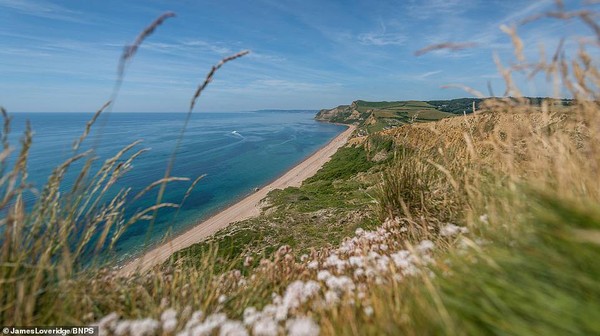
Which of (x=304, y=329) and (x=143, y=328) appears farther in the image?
(x=143, y=328)

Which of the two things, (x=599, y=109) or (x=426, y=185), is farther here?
(x=426, y=185)

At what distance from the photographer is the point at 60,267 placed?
237 centimetres

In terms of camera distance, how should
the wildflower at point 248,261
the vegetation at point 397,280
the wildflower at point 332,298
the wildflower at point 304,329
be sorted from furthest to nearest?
the wildflower at point 248,261, the wildflower at point 332,298, the wildflower at point 304,329, the vegetation at point 397,280

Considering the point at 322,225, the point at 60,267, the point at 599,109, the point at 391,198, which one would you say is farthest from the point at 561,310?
the point at 322,225

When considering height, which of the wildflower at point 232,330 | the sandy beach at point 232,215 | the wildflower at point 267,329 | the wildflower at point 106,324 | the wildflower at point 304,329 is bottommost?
the sandy beach at point 232,215

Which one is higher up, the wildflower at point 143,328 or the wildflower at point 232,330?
the wildflower at point 232,330

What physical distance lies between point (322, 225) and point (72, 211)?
16.0 meters

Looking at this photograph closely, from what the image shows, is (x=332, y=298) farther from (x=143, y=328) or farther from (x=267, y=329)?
(x=143, y=328)

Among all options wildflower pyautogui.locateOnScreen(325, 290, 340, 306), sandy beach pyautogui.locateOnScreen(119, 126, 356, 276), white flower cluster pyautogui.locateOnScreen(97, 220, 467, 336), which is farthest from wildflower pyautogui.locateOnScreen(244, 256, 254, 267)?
sandy beach pyautogui.locateOnScreen(119, 126, 356, 276)

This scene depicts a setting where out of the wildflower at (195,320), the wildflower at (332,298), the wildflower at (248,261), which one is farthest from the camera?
the wildflower at (248,261)

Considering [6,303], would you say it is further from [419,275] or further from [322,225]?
[322,225]

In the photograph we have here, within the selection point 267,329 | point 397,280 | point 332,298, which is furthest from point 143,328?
point 397,280

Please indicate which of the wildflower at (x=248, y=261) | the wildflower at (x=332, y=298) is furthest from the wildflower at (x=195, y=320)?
the wildflower at (x=248, y=261)

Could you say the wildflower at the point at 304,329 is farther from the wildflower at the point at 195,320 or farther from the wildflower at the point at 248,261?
the wildflower at the point at 248,261
